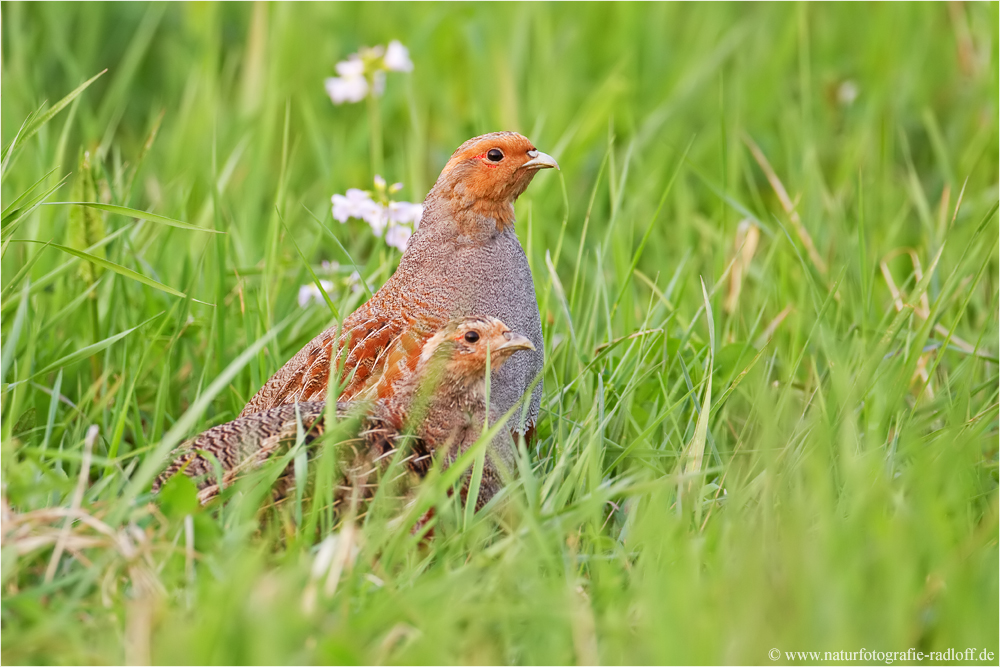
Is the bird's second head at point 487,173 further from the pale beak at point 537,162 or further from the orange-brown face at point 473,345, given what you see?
the orange-brown face at point 473,345

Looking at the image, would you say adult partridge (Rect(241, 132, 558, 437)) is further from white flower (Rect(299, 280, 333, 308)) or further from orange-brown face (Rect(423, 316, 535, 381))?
white flower (Rect(299, 280, 333, 308))

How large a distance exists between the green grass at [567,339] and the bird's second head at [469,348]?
1.17 ft

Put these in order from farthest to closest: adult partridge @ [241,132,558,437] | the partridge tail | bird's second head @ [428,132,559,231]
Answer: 1. bird's second head @ [428,132,559,231]
2. adult partridge @ [241,132,558,437]
3. the partridge tail

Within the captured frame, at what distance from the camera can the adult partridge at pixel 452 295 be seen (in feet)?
11.9

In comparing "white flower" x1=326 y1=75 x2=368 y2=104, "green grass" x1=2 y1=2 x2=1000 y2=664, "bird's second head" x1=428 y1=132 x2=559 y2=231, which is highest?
"white flower" x1=326 y1=75 x2=368 y2=104

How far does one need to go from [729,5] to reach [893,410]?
15.4ft

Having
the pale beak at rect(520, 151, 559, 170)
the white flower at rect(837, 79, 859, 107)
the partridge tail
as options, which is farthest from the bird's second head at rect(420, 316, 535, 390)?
the white flower at rect(837, 79, 859, 107)

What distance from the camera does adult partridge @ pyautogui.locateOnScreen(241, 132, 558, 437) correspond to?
3.62 m

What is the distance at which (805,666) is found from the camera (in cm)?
235

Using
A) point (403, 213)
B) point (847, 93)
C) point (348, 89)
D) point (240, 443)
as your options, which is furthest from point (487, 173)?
point (847, 93)

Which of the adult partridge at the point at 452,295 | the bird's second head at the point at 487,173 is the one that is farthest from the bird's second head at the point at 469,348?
the bird's second head at the point at 487,173

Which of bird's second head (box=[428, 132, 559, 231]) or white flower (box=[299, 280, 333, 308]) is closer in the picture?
bird's second head (box=[428, 132, 559, 231])

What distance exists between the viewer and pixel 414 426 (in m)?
3.31

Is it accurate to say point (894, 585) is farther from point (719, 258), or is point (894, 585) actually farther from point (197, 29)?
point (197, 29)
